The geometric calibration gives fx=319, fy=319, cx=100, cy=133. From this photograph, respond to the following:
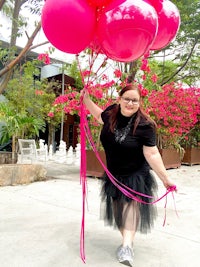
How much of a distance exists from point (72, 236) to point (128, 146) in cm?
123

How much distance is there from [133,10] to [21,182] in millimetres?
4777

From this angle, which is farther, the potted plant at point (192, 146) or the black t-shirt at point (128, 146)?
the potted plant at point (192, 146)

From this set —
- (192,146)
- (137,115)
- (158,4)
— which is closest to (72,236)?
(137,115)

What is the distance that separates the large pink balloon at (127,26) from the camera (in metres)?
2.24

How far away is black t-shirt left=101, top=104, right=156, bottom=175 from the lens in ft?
8.57

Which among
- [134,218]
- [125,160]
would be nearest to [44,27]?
[125,160]

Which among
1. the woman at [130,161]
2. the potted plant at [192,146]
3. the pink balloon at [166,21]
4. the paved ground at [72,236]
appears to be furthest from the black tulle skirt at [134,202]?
the potted plant at [192,146]

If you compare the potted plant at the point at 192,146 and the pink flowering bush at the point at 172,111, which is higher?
the pink flowering bush at the point at 172,111

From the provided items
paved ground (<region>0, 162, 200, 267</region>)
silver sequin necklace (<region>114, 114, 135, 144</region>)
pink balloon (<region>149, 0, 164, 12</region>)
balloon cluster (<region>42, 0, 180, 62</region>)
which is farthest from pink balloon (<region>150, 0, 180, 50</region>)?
paved ground (<region>0, 162, 200, 267</region>)

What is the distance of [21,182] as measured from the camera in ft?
20.6

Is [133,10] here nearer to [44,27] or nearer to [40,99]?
[44,27]

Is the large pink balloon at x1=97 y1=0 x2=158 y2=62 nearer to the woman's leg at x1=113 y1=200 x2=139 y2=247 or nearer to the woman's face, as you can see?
the woman's face

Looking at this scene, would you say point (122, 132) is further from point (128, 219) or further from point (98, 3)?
point (98, 3)

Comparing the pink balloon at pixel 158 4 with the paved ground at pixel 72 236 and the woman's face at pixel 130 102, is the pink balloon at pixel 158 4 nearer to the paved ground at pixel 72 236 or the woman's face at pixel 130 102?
the woman's face at pixel 130 102
